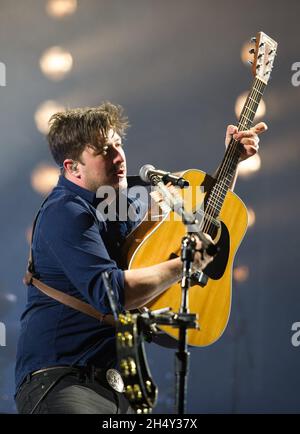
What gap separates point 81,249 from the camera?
A: 2.52 meters

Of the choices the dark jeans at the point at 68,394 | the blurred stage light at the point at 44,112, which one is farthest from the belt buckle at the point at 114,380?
the blurred stage light at the point at 44,112

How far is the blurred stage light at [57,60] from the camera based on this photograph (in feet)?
13.7

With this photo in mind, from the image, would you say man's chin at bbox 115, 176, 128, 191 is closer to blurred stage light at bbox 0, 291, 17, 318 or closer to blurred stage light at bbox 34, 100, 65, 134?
blurred stage light at bbox 34, 100, 65, 134

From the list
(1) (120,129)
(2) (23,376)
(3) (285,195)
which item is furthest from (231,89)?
(2) (23,376)

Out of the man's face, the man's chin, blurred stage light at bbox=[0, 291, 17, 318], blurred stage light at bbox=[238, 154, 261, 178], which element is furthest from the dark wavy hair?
blurred stage light at bbox=[238, 154, 261, 178]

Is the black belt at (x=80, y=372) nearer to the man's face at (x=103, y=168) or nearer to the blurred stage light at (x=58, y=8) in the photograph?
the man's face at (x=103, y=168)

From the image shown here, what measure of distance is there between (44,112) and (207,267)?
1.74 metres

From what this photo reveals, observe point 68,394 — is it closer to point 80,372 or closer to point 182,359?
point 80,372

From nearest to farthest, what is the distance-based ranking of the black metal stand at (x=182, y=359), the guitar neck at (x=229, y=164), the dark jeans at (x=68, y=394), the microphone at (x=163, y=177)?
1. the black metal stand at (x=182, y=359)
2. the microphone at (x=163, y=177)
3. the dark jeans at (x=68, y=394)
4. the guitar neck at (x=229, y=164)

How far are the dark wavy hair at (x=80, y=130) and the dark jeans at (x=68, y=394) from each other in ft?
2.97

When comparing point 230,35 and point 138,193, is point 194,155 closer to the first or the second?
point 230,35

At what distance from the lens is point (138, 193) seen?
10.7 ft

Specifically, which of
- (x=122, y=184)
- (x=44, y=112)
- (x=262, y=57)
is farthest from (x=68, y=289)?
(x=44, y=112)

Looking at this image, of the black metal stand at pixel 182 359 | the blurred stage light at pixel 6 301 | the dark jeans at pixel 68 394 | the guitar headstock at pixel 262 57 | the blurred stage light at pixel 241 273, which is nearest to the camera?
the black metal stand at pixel 182 359
